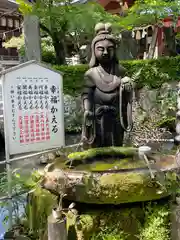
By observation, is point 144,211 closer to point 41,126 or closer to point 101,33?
point 101,33

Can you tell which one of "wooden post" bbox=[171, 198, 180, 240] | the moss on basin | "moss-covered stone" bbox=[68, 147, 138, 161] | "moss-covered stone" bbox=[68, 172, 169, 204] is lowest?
"wooden post" bbox=[171, 198, 180, 240]

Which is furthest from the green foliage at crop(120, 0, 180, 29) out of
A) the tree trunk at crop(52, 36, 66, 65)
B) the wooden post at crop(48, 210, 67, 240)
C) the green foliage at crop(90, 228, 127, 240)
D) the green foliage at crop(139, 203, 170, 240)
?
the wooden post at crop(48, 210, 67, 240)

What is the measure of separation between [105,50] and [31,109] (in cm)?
181

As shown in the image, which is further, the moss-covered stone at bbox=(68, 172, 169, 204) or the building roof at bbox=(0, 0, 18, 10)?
the building roof at bbox=(0, 0, 18, 10)

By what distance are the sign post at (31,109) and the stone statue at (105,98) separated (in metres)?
1.28

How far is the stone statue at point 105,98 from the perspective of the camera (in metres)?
4.30

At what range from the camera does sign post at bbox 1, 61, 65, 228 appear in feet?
16.5

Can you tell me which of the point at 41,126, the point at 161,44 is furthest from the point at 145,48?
the point at 41,126

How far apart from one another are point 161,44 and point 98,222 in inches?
573

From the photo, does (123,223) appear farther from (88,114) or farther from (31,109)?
(31,109)

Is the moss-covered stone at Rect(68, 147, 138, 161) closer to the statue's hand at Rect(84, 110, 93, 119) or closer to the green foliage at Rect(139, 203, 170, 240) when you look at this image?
the statue's hand at Rect(84, 110, 93, 119)

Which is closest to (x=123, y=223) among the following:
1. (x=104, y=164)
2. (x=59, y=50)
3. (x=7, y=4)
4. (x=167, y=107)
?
(x=104, y=164)

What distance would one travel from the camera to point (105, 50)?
13.9 ft

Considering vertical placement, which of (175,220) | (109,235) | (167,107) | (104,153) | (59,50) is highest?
(59,50)
